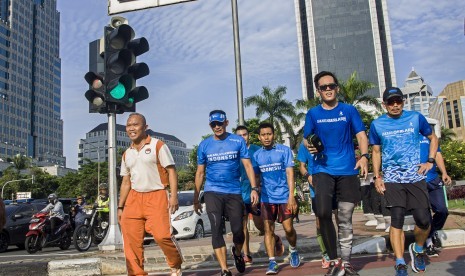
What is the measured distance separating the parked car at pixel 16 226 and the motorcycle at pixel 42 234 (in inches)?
72.5

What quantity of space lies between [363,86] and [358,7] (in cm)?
10100

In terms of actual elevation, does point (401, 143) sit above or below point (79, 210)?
above

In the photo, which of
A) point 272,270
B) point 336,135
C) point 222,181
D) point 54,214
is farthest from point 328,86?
point 54,214

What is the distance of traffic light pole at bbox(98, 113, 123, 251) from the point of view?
7.94 m

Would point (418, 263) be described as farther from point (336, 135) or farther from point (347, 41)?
point (347, 41)

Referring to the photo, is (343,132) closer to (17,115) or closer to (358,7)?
(17,115)

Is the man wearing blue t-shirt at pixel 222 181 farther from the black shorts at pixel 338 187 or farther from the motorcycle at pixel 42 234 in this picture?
the motorcycle at pixel 42 234

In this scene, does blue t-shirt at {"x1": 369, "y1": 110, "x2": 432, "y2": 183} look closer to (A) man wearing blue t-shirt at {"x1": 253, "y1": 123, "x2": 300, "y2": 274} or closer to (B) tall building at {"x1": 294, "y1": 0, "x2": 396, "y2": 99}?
(A) man wearing blue t-shirt at {"x1": 253, "y1": 123, "x2": 300, "y2": 274}

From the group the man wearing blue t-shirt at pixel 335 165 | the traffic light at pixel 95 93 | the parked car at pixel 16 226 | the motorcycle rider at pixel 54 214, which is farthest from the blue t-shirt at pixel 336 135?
the parked car at pixel 16 226

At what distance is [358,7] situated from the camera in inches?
5084

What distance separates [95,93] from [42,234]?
6160 mm

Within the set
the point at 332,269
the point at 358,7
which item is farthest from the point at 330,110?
the point at 358,7

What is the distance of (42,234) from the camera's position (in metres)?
11.9

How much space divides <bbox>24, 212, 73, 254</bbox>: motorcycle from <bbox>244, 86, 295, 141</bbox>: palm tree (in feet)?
100
